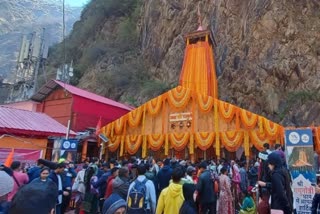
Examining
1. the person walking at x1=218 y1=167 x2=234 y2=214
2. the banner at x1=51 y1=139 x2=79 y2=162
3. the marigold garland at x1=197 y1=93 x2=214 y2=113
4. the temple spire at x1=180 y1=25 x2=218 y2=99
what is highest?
the temple spire at x1=180 y1=25 x2=218 y2=99

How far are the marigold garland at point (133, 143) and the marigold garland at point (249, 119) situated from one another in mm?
6189

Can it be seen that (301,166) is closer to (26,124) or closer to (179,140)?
(26,124)

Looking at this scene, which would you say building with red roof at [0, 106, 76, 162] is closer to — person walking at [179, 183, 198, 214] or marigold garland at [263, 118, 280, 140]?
person walking at [179, 183, 198, 214]

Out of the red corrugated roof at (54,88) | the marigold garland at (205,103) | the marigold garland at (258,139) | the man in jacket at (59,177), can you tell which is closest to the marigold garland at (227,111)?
the marigold garland at (205,103)

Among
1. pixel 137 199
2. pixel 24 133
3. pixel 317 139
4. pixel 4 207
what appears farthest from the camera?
pixel 317 139

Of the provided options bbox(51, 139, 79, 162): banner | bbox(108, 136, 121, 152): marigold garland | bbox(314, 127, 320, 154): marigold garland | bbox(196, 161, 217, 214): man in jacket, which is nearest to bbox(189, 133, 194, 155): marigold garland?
bbox(108, 136, 121, 152): marigold garland

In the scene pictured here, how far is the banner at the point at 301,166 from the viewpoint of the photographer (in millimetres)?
6270

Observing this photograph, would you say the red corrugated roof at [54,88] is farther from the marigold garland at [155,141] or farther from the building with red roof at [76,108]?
the marigold garland at [155,141]

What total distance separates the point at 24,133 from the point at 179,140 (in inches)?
323

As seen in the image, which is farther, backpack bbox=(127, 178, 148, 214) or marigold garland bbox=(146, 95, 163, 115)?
marigold garland bbox=(146, 95, 163, 115)

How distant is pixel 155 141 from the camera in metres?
17.0

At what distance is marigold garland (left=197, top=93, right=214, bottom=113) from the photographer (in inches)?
620

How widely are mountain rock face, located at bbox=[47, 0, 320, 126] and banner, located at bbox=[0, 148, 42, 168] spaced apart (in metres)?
14.5

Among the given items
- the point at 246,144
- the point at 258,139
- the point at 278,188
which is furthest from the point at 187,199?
the point at 246,144
